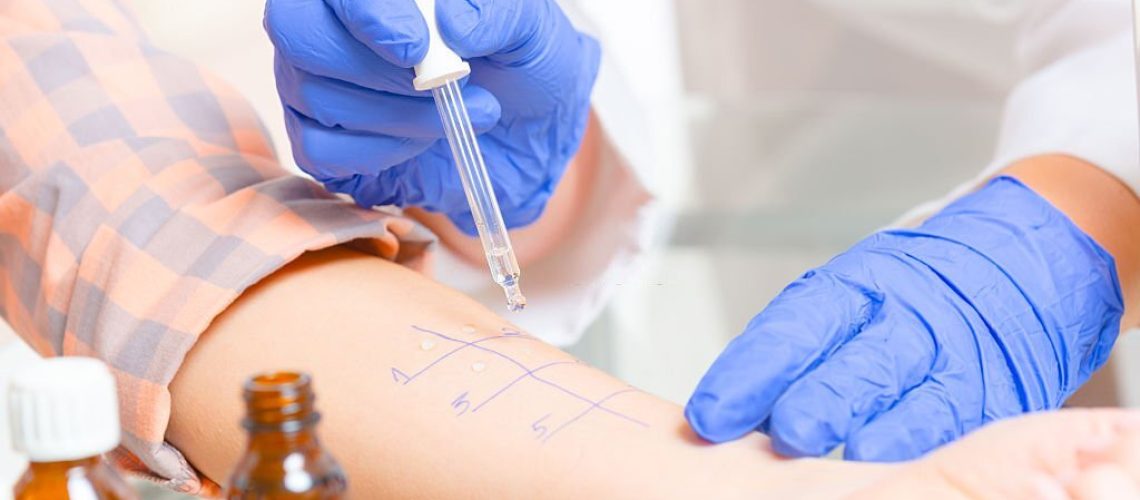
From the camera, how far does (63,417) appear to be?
0.39 metres

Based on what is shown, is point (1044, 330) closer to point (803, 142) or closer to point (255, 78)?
point (255, 78)

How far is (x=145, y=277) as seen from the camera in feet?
2.57

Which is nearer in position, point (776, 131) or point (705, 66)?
point (705, 66)

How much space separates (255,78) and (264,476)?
34.2 inches

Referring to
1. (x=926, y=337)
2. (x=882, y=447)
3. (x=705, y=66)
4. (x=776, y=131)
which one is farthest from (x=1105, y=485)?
(x=776, y=131)

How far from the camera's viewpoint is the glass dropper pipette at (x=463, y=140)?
74 centimetres

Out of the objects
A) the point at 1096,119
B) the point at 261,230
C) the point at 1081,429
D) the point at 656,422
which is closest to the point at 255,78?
the point at 261,230

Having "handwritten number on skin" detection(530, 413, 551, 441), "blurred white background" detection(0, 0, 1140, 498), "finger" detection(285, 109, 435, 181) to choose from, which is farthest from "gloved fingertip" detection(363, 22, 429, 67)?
"blurred white background" detection(0, 0, 1140, 498)

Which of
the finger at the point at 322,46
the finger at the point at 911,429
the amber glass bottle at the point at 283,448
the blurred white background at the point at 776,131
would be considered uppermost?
the finger at the point at 322,46

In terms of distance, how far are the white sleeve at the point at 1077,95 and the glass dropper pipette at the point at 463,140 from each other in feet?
1.48

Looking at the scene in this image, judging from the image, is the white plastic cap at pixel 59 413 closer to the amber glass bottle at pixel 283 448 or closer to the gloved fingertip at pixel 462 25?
the amber glass bottle at pixel 283 448

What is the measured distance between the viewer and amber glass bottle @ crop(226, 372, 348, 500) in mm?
410

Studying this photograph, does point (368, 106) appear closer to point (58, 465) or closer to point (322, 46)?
point (322, 46)

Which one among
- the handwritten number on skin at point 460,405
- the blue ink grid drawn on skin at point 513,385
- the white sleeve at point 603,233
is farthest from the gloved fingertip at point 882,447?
the white sleeve at point 603,233
